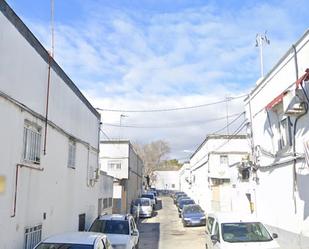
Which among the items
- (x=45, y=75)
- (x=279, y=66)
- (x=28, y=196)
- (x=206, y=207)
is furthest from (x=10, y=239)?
(x=206, y=207)

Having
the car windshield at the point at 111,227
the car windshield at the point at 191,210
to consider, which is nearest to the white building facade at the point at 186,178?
the car windshield at the point at 191,210

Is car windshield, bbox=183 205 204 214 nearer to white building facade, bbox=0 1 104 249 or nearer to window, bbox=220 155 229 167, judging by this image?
window, bbox=220 155 229 167

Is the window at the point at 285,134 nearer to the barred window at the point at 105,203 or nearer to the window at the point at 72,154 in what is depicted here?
the window at the point at 72,154

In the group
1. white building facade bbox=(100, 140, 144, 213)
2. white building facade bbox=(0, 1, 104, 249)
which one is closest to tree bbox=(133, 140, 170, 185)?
white building facade bbox=(100, 140, 144, 213)

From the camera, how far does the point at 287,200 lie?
46.5 feet

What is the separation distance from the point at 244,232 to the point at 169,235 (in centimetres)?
1448

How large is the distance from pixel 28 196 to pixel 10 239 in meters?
1.36

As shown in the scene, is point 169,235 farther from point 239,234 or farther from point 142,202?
point 239,234

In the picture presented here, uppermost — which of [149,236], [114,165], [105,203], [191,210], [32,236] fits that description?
[114,165]

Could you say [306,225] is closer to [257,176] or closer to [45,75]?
[257,176]

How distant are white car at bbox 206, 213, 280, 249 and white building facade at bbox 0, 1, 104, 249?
4.70 metres

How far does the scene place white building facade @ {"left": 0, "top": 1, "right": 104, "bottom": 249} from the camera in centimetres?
864

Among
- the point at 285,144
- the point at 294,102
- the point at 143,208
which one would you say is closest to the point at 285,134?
the point at 285,144

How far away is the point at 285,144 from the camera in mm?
14656
